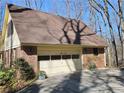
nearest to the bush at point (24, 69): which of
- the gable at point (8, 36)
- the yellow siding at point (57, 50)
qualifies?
the yellow siding at point (57, 50)

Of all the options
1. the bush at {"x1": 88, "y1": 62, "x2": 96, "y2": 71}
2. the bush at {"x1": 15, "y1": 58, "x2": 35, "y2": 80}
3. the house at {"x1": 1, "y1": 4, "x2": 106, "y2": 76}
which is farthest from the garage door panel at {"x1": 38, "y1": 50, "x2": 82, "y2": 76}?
the bush at {"x1": 15, "y1": 58, "x2": 35, "y2": 80}

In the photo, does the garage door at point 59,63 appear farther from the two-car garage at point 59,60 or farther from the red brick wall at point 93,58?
the red brick wall at point 93,58

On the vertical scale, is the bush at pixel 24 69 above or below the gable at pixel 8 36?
below

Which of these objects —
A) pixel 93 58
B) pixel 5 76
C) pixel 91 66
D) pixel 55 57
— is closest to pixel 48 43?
pixel 55 57

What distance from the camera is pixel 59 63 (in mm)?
18812

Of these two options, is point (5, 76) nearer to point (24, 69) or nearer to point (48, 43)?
point (24, 69)

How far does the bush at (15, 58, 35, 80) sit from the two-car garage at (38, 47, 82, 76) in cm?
148

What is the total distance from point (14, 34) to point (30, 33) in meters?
1.62

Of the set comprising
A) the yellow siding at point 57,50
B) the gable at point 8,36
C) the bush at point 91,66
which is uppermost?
the gable at point 8,36

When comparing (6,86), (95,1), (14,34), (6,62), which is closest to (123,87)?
(6,86)

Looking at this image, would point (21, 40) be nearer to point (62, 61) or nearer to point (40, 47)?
point (40, 47)

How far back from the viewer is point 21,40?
52.6ft

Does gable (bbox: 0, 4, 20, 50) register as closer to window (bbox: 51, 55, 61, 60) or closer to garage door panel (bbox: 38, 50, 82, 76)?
garage door panel (bbox: 38, 50, 82, 76)

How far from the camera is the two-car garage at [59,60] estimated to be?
17656 mm
